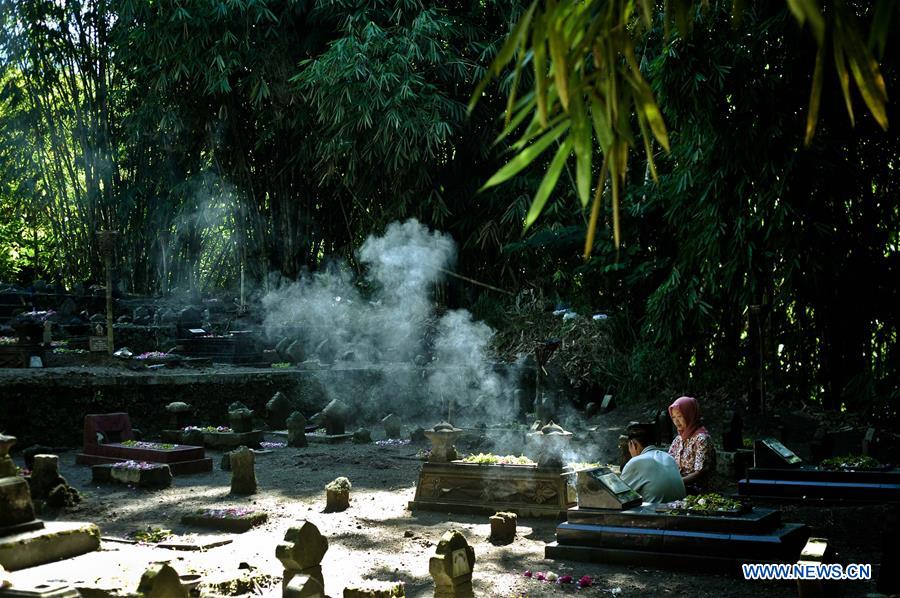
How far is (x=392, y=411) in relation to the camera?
14.9 meters

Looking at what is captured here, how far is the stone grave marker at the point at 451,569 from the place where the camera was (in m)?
4.79

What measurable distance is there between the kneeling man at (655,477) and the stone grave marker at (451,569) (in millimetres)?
2047

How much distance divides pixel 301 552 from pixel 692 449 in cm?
344

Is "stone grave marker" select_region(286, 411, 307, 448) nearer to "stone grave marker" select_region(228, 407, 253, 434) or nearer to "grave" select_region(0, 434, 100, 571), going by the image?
"stone grave marker" select_region(228, 407, 253, 434)

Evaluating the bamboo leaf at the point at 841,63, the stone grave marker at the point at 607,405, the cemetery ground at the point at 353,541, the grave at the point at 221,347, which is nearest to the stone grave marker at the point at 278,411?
the grave at the point at 221,347

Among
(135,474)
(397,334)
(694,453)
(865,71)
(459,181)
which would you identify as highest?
(459,181)

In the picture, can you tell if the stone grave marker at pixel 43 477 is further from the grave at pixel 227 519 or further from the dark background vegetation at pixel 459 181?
the dark background vegetation at pixel 459 181

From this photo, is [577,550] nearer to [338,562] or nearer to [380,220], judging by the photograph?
[338,562]

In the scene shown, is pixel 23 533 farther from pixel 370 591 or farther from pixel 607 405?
pixel 607 405

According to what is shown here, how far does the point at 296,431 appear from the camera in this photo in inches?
469

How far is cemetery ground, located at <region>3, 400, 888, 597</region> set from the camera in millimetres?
5492

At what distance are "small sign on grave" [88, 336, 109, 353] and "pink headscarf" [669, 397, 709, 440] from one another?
9855 millimetres

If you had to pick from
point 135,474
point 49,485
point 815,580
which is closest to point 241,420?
point 135,474

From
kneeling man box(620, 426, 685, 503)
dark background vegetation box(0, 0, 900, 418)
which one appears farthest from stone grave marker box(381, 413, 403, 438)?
kneeling man box(620, 426, 685, 503)
